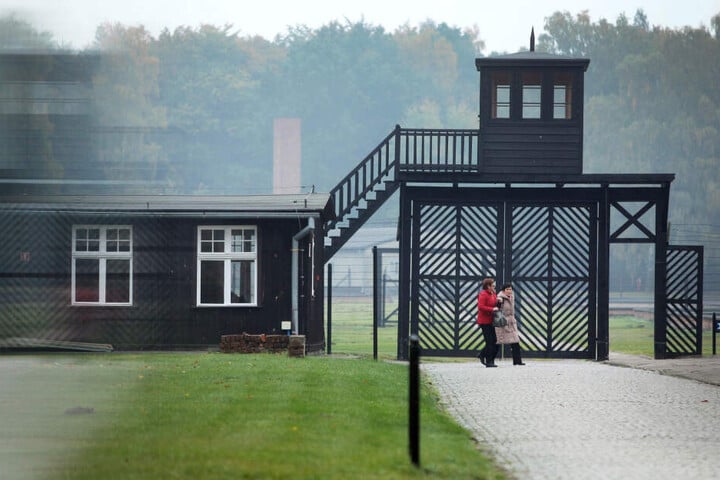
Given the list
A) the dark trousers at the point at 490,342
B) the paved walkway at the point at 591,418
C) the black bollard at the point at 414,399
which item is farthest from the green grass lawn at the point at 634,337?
the black bollard at the point at 414,399

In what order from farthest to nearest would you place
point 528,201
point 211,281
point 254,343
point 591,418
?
point 528,201 → point 211,281 → point 254,343 → point 591,418

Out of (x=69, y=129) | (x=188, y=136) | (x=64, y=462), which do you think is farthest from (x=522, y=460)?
(x=69, y=129)

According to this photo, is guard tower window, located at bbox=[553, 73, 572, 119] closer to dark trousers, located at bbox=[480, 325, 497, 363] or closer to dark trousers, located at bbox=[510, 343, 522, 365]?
dark trousers, located at bbox=[510, 343, 522, 365]

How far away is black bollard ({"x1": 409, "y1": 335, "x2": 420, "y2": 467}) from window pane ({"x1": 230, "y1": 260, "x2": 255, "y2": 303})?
63.4 feet

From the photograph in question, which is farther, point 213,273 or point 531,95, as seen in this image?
point 531,95

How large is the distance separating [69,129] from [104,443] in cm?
400

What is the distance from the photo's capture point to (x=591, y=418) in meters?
14.7

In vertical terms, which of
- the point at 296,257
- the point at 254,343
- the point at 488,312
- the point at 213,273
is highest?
the point at 296,257

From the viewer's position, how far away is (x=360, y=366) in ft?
75.7

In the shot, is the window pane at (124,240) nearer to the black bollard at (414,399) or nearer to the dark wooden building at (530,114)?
the dark wooden building at (530,114)

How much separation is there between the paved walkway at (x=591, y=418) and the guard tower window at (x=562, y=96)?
788 cm

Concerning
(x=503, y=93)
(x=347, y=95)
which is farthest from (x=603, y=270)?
(x=347, y=95)

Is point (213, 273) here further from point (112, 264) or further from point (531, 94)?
point (531, 94)

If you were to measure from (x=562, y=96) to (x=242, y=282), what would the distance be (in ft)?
29.0
